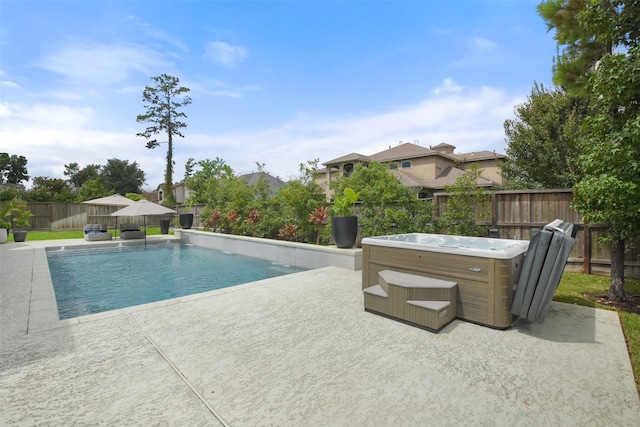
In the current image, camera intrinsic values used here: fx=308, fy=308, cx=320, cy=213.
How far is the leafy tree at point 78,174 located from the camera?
135 feet

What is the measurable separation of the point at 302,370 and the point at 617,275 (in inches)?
185

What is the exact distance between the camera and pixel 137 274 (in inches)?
281

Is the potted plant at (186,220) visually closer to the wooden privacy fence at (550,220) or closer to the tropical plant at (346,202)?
the tropical plant at (346,202)

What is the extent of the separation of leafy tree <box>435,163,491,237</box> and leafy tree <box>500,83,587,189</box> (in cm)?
656

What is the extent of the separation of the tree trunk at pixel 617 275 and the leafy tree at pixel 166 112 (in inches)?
1030

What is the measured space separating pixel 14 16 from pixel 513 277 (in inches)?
366

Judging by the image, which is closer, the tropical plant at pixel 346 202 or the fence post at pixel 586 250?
the fence post at pixel 586 250

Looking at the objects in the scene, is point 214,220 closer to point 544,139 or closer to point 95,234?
point 95,234

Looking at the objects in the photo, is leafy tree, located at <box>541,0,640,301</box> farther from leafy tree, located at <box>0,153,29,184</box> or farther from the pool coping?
leafy tree, located at <box>0,153,29,184</box>

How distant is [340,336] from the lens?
3.05 metres

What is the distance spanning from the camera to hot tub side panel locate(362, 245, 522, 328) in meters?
3.22

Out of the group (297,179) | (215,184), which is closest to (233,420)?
(297,179)

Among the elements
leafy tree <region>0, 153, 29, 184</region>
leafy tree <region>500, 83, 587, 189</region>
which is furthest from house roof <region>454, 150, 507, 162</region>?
leafy tree <region>0, 153, 29, 184</region>

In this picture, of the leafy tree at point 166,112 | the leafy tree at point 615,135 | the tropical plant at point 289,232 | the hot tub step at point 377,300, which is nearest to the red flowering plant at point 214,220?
the tropical plant at point 289,232
